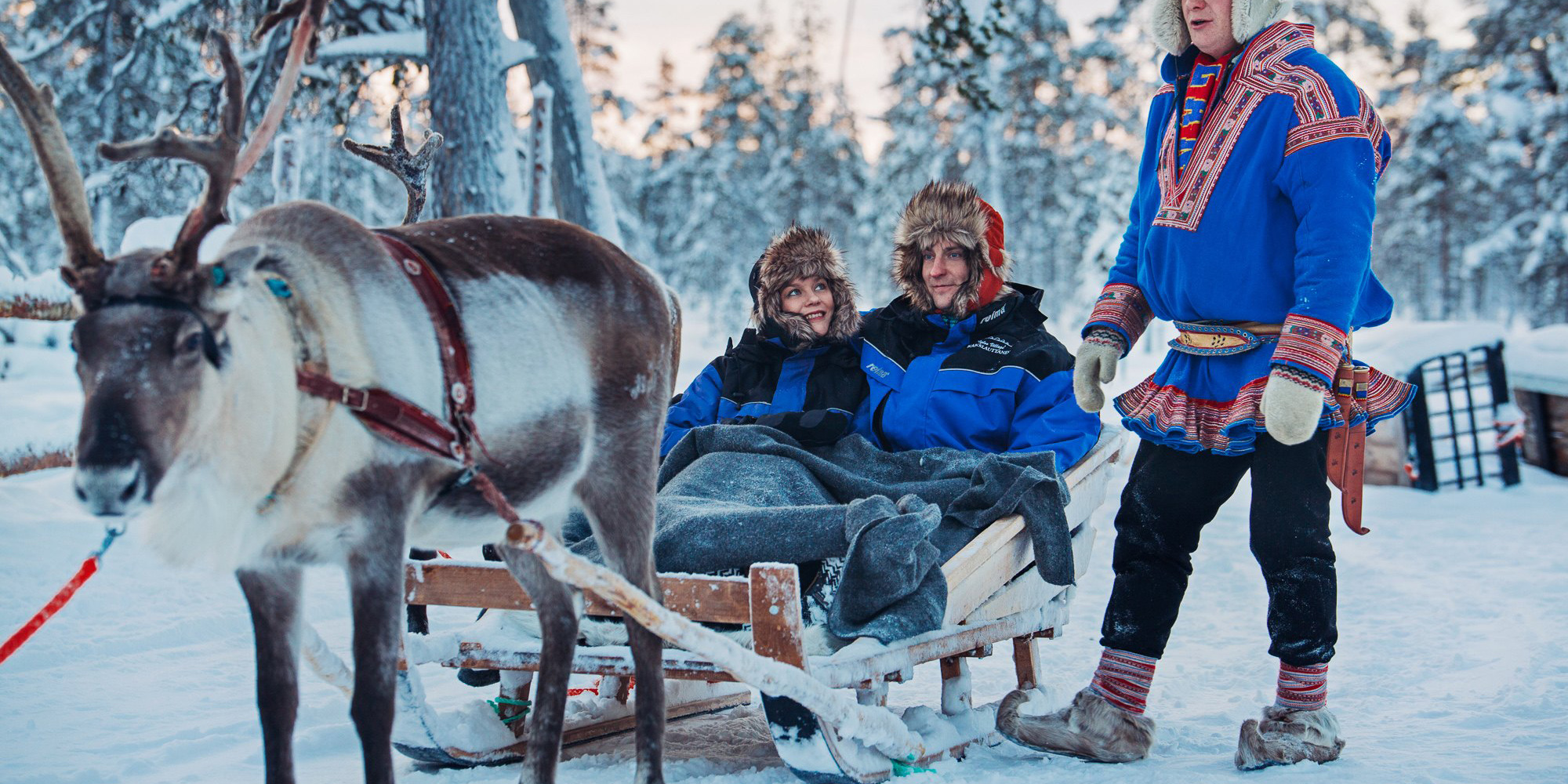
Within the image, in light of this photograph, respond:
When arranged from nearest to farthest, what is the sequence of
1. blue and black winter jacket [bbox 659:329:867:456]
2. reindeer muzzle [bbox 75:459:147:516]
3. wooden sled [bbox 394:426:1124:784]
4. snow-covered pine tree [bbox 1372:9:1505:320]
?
reindeer muzzle [bbox 75:459:147:516], wooden sled [bbox 394:426:1124:784], blue and black winter jacket [bbox 659:329:867:456], snow-covered pine tree [bbox 1372:9:1505:320]

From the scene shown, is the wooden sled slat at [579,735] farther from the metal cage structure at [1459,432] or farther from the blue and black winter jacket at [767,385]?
the metal cage structure at [1459,432]

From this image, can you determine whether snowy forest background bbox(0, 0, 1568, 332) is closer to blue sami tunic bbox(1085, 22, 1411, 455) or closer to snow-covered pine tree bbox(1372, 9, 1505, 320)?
snow-covered pine tree bbox(1372, 9, 1505, 320)

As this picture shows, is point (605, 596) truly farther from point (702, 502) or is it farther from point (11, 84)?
point (11, 84)

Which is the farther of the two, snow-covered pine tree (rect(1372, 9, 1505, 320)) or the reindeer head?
snow-covered pine tree (rect(1372, 9, 1505, 320))

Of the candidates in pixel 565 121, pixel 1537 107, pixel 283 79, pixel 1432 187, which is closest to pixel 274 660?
pixel 283 79

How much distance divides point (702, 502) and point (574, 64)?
5554mm

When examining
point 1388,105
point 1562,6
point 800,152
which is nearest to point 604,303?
point 1562,6

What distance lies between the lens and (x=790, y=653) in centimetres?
241

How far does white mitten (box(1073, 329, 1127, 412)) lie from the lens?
10.5 ft

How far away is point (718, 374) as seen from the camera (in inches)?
165

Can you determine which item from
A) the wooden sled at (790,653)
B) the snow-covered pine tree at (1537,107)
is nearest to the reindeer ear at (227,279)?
the wooden sled at (790,653)

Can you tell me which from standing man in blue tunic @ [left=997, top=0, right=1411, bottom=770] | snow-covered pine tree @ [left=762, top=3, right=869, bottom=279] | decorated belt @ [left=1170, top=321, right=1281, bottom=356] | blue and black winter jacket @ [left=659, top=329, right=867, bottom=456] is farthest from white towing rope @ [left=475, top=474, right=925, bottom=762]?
snow-covered pine tree @ [left=762, top=3, right=869, bottom=279]

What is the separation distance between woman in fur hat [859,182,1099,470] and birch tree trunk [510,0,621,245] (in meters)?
3.77

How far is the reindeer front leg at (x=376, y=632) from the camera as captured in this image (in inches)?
72.1
